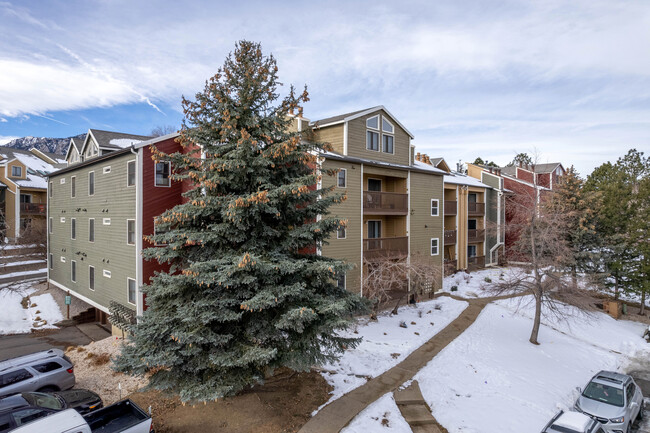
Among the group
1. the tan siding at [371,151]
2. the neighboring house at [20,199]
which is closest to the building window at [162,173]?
the tan siding at [371,151]

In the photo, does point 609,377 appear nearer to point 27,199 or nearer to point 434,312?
point 434,312

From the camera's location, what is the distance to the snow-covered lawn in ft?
71.3

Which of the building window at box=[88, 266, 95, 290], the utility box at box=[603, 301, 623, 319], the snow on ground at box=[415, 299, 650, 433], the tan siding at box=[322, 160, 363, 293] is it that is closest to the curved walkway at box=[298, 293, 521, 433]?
the snow on ground at box=[415, 299, 650, 433]

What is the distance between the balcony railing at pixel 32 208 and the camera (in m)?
37.8

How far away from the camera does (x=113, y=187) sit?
59.7 ft

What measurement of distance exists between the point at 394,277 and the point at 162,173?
12944 millimetres

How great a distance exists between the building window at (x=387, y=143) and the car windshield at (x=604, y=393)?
1526cm

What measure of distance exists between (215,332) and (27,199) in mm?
44197

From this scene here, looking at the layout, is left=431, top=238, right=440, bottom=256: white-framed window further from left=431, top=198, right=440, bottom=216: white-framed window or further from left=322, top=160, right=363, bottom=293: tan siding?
left=322, top=160, right=363, bottom=293: tan siding

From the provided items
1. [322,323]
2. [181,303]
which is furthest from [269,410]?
[181,303]

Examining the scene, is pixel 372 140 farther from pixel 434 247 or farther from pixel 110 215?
pixel 110 215

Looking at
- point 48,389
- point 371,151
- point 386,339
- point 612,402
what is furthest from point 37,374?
point 612,402

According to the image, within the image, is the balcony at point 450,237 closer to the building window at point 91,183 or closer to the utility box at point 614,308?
the utility box at point 614,308

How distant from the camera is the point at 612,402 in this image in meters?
11.3
